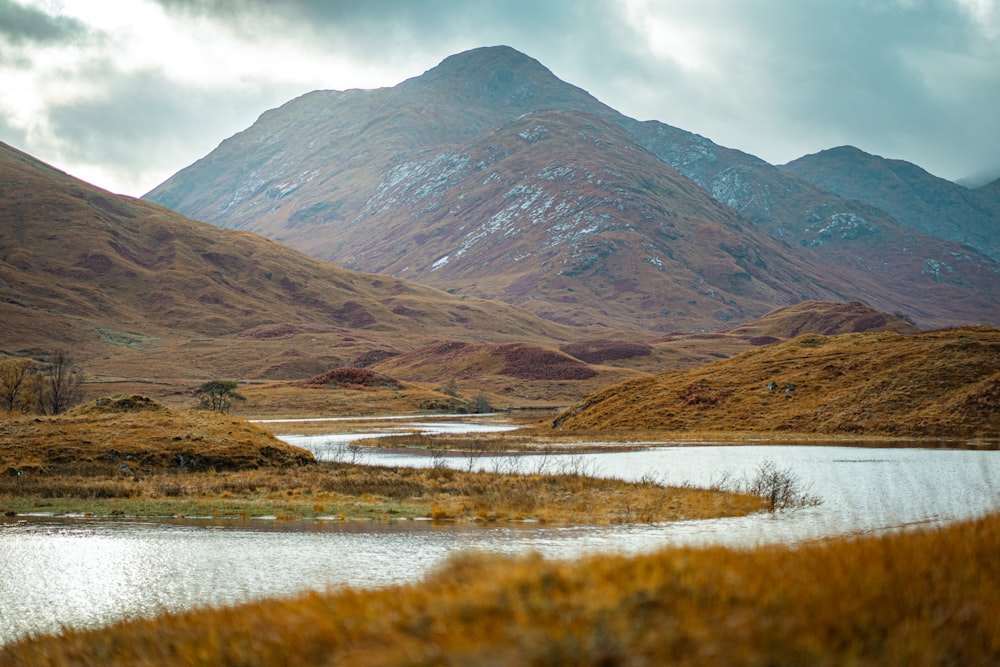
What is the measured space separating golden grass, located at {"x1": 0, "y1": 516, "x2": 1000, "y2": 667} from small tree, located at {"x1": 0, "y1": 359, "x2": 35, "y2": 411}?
83.6 meters

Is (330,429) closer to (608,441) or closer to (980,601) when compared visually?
(608,441)

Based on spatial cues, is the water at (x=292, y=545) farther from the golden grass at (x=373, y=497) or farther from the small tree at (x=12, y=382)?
the small tree at (x=12, y=382)

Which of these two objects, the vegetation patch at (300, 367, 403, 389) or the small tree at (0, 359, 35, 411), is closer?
the small tree at (0, 359, 35, 411)

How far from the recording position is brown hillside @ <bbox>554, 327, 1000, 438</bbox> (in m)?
62.4

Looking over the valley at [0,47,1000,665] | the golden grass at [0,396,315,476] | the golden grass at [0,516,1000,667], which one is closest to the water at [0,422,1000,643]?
the valley at [0,47,1000,665]

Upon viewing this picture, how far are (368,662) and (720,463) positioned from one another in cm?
4313

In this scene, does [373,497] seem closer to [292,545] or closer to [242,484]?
[242,484]

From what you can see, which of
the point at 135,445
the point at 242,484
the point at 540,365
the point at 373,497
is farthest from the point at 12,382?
the point at 540,365

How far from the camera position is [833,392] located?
7188 cm

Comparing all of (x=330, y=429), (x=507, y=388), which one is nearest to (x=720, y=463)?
(x=330, y=429)

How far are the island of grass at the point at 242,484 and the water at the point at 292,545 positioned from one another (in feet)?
7.52

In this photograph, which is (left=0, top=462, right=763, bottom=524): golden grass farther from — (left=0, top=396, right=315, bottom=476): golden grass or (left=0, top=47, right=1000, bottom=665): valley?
(left=0, top=396, right=315, bottom=476): golden grass

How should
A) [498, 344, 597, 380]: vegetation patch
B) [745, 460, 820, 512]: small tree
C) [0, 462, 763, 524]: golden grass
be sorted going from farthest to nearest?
[498, 344, 597, 380]: vegetation patch
[745, 460, 820, 512]: small tree
[0, 462, 763, 524]: golden grass

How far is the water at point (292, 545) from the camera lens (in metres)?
16.0
